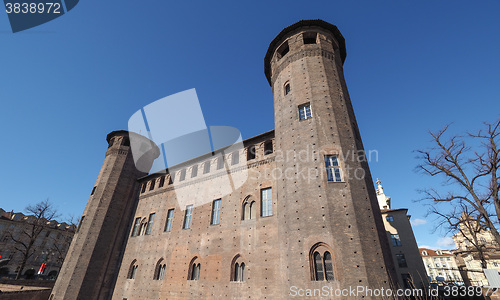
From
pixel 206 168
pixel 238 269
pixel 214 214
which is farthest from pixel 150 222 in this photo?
pixel 238 269

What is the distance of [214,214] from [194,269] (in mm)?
3640

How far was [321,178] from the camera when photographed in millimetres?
11164

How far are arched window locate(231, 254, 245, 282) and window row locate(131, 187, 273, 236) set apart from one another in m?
2.34

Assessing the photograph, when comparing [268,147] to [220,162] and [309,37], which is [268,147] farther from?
[309,37]

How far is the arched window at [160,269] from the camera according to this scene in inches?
654

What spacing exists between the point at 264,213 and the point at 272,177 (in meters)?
2.22

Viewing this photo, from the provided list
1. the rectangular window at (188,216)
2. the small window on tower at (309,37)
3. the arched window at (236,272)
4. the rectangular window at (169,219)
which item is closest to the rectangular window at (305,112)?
the small window on tower at (309,37)

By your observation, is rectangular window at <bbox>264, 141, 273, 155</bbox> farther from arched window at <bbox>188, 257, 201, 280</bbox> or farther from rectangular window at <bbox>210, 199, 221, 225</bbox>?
arched window at <bbox>188, 257, 201, 280</bbox>

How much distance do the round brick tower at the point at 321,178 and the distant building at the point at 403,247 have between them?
19586mm

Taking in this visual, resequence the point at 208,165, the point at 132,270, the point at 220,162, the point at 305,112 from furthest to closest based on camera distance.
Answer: the point at 132,270, the point at 208,165, the point at 220,162, the point at 305,112

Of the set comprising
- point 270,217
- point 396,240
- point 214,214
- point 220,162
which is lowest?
point 270,217

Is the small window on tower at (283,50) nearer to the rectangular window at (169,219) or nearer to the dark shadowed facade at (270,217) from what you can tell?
the dark shadowed facade at (270,217)

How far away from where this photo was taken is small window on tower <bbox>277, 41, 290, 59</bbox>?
56.2 ft

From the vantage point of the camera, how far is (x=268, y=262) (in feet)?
39.4
